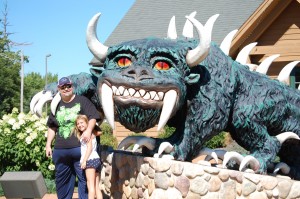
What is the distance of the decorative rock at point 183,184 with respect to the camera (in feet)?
15.6

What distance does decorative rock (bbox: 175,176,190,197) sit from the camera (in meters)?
4.75

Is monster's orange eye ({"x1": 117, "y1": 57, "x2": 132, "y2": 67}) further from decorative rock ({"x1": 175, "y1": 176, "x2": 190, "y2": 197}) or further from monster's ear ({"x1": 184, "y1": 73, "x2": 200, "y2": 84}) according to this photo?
decorative rock ({"x1": 175, "y1": 176, "x2": 190, "y2": 197})

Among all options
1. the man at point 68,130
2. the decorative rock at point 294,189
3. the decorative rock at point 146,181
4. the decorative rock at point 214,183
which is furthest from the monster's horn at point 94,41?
the decorative rock at point 294,189

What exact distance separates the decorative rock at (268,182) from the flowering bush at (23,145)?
4488 millimetres

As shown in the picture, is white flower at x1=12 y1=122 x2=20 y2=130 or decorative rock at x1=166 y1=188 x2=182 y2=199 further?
white flower at x1=12 y1=122 x2=20 y2=130

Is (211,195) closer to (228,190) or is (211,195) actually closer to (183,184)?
(228,190)

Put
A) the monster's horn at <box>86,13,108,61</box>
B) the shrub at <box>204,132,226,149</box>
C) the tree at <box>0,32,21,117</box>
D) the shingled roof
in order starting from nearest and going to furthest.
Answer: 1. the monster's horn at <box>86,13,108,61</box>
2. the shrub at <box>204,132,226,149</box>
3. the shingled roof
4. the tree at <box>0,32,21,117</box>

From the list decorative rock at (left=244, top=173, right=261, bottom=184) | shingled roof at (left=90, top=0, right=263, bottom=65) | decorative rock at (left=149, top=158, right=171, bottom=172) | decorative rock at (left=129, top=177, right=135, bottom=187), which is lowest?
decorative rock at (left=129, top=177, right=135, bottom=187)

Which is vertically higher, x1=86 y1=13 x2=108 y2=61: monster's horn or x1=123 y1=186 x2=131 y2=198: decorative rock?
x1=86 y1=13 x2=108 y2=61: monster's horn

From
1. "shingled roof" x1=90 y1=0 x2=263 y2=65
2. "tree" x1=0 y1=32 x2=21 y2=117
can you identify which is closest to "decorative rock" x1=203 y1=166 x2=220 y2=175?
"shingled roof" x1=90 y1=0 x2=263 y2=65

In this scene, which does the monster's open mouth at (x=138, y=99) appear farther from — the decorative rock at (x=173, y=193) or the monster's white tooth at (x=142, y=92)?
the decorative rock at (x=173, y=193)

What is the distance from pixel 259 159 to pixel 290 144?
972mm

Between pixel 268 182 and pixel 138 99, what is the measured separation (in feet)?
4.77

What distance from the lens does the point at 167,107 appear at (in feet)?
15.2
